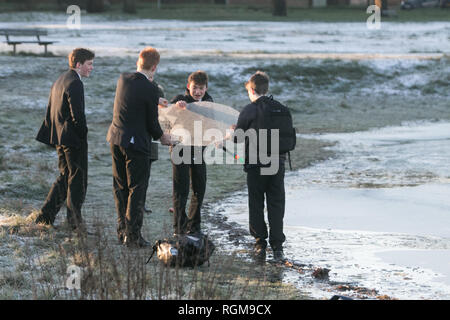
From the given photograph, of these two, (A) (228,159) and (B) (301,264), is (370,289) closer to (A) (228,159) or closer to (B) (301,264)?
(B) (301,264)

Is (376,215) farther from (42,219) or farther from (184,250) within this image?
(42,219)

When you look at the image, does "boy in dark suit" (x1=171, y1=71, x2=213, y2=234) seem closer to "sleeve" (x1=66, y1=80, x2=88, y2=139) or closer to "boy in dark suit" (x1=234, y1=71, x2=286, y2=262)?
"boy in dark suit" (x1=234, y1=71, x2=286, y2=262)

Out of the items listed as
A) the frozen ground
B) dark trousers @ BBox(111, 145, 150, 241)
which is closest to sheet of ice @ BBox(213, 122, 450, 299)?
the frozen ground

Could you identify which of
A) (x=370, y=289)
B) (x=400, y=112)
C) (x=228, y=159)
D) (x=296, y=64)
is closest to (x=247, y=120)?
(x=370, y=289)

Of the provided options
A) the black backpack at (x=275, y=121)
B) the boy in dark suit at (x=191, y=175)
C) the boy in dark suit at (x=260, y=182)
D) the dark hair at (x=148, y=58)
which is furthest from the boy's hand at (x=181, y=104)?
the black backpack at (x=275, y=121)

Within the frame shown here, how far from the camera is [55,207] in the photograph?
9594 millimetres

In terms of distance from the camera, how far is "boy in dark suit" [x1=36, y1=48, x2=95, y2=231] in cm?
916

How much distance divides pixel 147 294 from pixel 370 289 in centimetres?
199

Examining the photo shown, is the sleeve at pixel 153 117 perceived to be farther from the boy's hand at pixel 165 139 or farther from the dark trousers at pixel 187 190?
the dark trousers at pixel 187 190

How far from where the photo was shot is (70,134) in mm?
9258

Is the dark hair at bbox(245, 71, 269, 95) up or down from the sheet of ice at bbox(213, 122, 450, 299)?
up

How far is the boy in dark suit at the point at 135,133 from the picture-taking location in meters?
8.73

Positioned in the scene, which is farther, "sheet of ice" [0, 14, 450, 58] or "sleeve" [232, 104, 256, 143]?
"sheet of ice" [0, 14, 450, 58]

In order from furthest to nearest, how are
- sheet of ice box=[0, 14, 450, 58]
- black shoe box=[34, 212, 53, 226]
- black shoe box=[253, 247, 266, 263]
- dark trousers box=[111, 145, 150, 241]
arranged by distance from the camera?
1. sheet of ice box=[0, 14, 450, 58]
2. black shoe box=[34, 212, 53, 226]
3. dark trousers box=[111, 145, 150, 241]
4. black shoe box=[253, 247, 266, 263]
